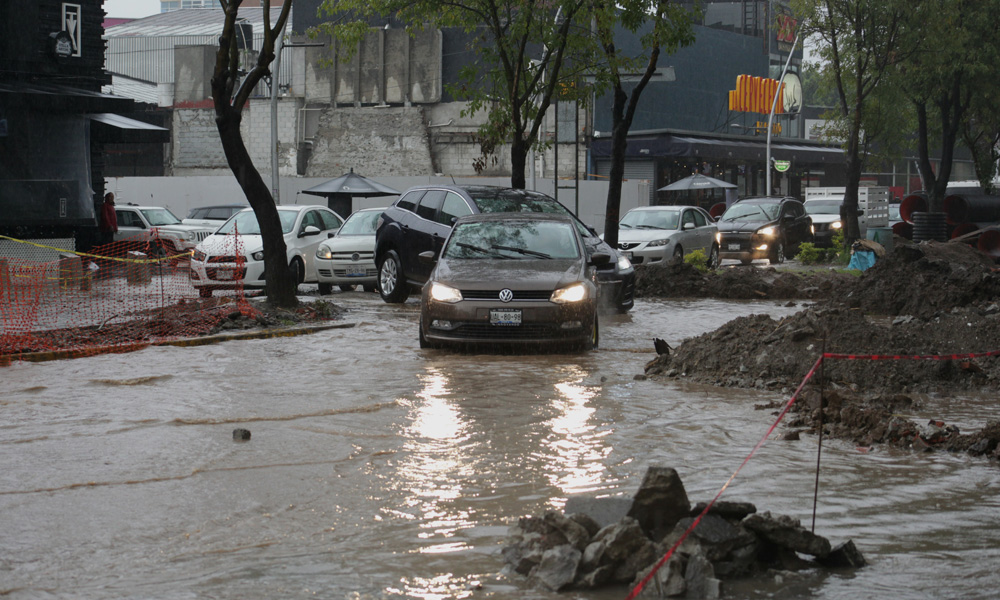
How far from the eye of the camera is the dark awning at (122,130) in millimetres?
25125

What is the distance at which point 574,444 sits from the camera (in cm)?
796

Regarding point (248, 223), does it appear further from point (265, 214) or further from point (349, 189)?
point (349, 189)

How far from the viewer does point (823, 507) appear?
6.24m

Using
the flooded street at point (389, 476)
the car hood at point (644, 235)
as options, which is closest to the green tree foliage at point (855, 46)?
the car hood at point (644, 235)

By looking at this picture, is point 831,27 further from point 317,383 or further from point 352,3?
point 317,383

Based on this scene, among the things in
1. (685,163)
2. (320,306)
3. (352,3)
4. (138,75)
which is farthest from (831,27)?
(138,75)

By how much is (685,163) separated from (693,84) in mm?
8314

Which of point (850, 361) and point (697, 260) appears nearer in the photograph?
point (850, 361)

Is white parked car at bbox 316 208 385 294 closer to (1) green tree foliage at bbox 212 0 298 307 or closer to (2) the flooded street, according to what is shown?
(1) green tree foliage at bbox 212 0 298 307

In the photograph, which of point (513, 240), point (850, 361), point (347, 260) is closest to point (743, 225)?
point (347, 260)

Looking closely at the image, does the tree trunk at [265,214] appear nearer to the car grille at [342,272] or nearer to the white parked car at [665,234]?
the car grille at [342,272]

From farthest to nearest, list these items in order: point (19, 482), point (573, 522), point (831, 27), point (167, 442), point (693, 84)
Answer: point (693, 84) < point (831, 27) < point (167, 442) < point (19, 482) < point (573, 522)

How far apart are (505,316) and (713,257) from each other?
1627 cm

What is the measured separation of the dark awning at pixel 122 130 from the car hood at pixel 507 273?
14.5 metres
